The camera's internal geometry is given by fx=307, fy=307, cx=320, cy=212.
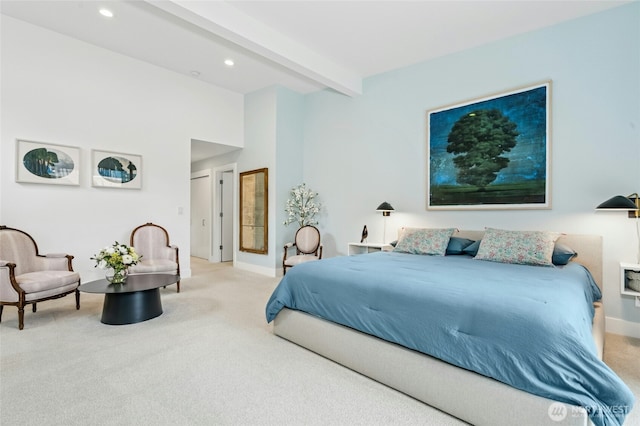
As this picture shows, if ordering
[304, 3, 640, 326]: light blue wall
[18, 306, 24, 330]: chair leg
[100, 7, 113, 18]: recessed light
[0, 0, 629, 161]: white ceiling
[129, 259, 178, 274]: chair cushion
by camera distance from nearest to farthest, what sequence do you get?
1. [18, 306, 24, 330]: chair leg
2. [304, 3, 640, 326]: light blue wall
3. [0, 0, 629, 161]: white ceiling
4. [100, 7, 113, 18]: recessed light
5. [129, 259, 178, 274]: chair cushion

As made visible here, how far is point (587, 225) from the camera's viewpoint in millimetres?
3354

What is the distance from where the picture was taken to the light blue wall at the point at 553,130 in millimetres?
3189

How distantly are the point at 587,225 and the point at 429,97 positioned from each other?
99.9 inches

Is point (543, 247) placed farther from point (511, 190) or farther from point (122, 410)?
point (122, 410)

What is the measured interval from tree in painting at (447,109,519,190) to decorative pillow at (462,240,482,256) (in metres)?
0.79

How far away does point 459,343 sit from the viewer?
1.79 m

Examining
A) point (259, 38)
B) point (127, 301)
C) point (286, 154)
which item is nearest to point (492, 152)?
point (259, 38)

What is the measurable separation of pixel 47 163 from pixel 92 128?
766 millimetres

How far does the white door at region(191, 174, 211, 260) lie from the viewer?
7.55m

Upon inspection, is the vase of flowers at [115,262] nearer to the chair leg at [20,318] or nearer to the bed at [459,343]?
the chair leg at [20,318]

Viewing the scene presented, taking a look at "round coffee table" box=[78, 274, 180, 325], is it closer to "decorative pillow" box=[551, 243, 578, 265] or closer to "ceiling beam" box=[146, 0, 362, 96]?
"ceiling beam" box=[146, 0, 362, 96]

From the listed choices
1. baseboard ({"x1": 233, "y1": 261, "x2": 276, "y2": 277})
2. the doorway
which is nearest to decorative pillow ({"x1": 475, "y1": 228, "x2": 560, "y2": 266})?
baseboard ({"x1": 233, "y1": 261, "x2": 276, "y2": 277})

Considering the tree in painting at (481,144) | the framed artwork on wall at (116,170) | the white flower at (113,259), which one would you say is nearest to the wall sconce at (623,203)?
the tree in painting at (481,144)

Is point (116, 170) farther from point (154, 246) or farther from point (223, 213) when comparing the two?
point (223, 213)
